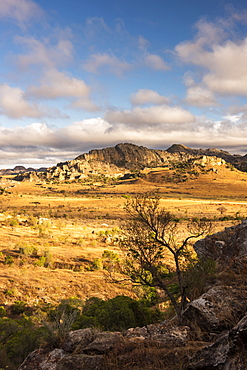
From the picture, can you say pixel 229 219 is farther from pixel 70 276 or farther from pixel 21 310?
pixel 21 310

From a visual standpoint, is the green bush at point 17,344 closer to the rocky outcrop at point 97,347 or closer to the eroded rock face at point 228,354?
the rocky outcrop at point 97,347

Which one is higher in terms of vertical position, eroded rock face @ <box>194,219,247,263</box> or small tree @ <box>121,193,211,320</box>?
small tree @ <box>121,193,211,320</box>

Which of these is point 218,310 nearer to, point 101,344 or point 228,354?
point 228,354

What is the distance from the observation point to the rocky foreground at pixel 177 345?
3846 mm

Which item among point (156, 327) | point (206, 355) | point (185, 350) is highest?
point (206, 355)

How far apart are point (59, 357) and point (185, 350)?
10.4 ft

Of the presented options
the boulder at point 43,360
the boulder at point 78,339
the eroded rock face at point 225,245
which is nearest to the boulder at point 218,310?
the boulder at point 78,339

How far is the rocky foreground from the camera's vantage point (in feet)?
12.6

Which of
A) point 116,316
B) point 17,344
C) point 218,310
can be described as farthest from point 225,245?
point 17,344

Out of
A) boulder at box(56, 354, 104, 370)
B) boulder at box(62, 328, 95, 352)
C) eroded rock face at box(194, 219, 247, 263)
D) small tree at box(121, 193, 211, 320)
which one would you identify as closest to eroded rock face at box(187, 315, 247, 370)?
boulder at box(56, 354, 104, 370)

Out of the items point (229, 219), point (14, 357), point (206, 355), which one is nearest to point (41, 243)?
point (14, 357)

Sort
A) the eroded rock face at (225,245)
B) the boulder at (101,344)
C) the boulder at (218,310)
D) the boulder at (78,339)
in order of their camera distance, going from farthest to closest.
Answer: the eroded rock face at (225,245)
the boulder at (78,339)
the boulder at (218,310)
the boulder at (101,344)

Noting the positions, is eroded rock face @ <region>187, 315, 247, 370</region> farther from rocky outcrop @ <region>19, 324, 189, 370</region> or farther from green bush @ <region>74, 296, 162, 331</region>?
green bush @ <region>74, 296, 162, 331</region>

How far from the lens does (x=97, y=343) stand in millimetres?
5789
